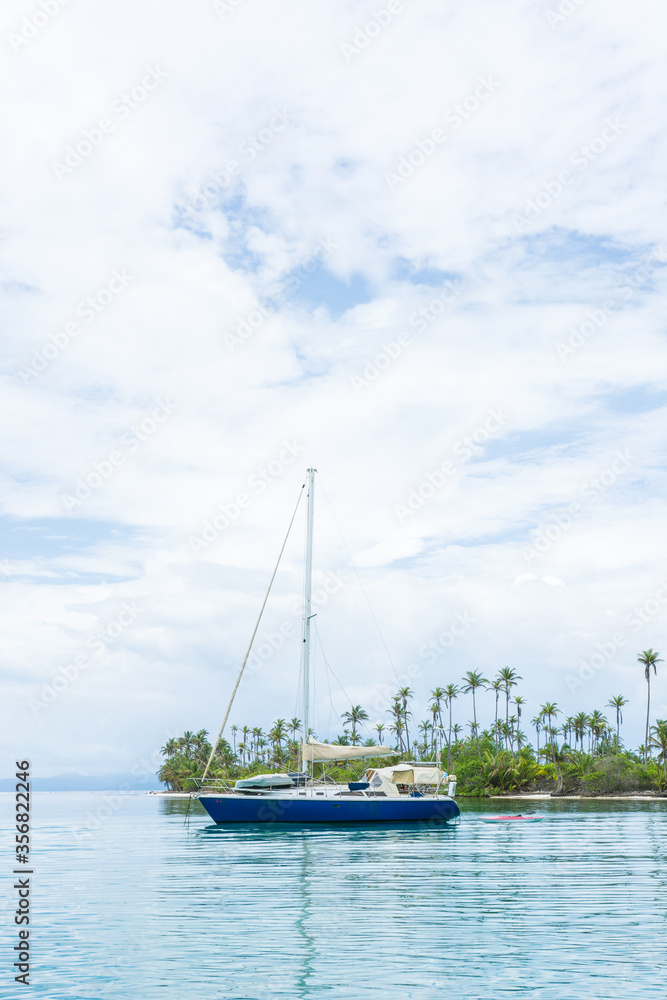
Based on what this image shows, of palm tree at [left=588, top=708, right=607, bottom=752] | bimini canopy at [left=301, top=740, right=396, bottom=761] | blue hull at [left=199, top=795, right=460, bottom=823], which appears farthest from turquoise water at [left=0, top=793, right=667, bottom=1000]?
palm tree at [left=588, top=708, right=607, bottom=752]

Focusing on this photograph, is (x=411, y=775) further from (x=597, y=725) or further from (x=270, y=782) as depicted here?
(x=597, y=725)

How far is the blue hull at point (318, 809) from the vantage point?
140 ft

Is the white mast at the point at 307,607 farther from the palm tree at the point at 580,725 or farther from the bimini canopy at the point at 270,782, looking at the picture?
the palm tree at the point at 580,725

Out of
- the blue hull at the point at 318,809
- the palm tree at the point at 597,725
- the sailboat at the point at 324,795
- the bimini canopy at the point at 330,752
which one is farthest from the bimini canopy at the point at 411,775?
the palm tree at the point at 597,725

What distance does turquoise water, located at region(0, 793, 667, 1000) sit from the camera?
13.6m

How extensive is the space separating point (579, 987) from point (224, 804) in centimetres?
3294

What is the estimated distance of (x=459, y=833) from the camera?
141 feet

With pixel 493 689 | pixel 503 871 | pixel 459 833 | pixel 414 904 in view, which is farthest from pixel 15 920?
pixel 493 689

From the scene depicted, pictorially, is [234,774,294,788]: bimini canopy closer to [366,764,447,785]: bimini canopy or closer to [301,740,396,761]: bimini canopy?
[301,740,396,761]: bimini canopy

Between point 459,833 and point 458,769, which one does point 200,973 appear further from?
point 458,769

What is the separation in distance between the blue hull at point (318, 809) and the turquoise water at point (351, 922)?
635 cm

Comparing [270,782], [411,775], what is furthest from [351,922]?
[411,775]

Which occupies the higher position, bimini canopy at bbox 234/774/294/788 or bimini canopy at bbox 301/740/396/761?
bimini canopy at bbox 301/740/396/761

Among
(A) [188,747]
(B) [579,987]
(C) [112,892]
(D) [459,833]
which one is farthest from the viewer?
(A) [188,747]
